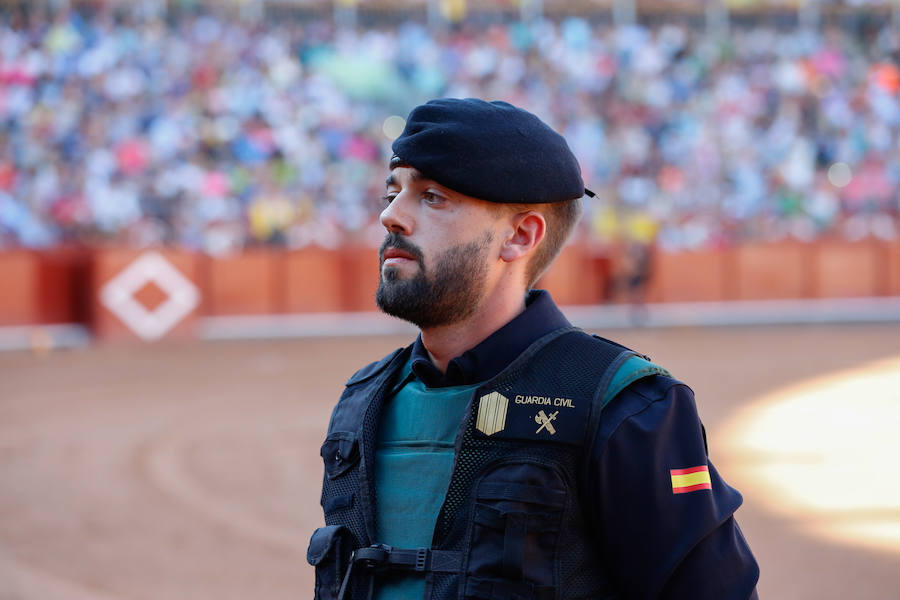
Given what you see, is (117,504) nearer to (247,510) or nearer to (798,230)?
(247,510)

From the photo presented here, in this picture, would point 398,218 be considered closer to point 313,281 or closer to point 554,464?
point 554,464

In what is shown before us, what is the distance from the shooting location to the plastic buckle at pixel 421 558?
149 cm

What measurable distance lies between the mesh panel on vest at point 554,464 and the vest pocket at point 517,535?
0.05ft

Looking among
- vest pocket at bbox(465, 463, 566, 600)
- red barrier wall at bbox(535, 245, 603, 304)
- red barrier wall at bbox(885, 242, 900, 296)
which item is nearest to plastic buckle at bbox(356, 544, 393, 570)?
vest pocket at bbox(465, 463, 566, 600)

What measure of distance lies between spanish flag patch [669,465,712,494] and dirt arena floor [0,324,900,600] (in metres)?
2.96

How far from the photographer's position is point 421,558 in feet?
4.92

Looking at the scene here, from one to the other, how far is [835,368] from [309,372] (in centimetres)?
579

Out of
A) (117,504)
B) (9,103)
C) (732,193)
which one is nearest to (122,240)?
(9,103)

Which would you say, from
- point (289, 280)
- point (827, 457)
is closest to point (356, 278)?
point (289, 280)

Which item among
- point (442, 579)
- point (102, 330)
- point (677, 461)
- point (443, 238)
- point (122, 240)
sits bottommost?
point (102, 330)

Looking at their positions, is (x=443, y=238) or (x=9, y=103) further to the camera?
(x=9, y=103)

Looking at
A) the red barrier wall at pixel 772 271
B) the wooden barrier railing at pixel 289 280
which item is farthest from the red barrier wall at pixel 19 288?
the red barrier wall at pixel 772 271

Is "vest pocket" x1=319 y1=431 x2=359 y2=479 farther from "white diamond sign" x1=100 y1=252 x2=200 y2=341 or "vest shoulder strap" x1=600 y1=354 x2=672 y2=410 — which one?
"white diamond sign" x1=100 y1=252 x2=200 y2=341

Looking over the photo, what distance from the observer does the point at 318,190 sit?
683 inches
